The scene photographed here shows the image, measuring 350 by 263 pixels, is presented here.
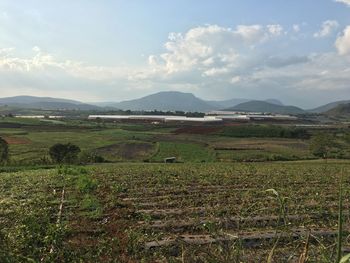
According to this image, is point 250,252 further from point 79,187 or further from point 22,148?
point 22,148

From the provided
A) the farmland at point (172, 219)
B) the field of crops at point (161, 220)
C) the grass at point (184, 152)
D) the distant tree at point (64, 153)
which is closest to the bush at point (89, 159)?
the distant tree at point (64, 153)

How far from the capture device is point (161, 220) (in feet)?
39.5

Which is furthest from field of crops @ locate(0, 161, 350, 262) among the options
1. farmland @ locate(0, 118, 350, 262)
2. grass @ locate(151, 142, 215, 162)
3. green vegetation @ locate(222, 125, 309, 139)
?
green vegetation @ locate(222, 125, 309, 139)

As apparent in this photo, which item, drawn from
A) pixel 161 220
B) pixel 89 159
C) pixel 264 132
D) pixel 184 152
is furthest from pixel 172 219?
pixel 264 132

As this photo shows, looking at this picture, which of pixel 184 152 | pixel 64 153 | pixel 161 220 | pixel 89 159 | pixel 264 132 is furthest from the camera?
pixel 264 132

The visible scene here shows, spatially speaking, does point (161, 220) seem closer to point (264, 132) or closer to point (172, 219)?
point (172, 219)

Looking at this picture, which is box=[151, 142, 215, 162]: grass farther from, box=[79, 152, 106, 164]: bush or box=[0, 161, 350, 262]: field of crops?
box=[0, 161, 350, 262]: field of crops

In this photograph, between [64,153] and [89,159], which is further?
[89,159]

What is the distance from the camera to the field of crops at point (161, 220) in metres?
7.45

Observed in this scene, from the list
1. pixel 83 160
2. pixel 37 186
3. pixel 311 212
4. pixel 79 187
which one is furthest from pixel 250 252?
pixel 83 160

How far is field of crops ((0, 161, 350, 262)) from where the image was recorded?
24.4 ft

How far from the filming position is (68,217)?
39.1 feet

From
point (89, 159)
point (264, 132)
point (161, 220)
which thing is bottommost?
point (89, 159)

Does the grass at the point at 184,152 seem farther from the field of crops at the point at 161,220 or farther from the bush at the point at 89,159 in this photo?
the field of crops at the point at 161,220
